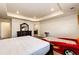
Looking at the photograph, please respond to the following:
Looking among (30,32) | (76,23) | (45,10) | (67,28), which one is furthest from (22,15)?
(76,23)

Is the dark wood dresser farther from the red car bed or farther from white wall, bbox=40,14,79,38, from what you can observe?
the red car bed

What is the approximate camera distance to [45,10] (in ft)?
A: 6.02

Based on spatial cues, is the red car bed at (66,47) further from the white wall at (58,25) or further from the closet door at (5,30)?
the closet door at (5,30)

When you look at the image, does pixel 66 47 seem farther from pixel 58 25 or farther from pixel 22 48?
pixel 22 48

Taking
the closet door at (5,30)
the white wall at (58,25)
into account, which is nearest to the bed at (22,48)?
the closet door at (5,30)

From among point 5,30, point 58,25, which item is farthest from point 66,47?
point 5,30

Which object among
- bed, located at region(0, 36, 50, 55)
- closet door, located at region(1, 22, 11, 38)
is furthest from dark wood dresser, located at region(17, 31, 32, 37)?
bed, located at region(0, 36, 50, 55)

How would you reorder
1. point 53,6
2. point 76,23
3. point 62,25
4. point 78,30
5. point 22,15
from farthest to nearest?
point 78,30
point 76,23
point 62,25
point 22,15
point 53,6

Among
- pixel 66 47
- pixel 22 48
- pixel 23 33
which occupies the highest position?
pixel 23 33
